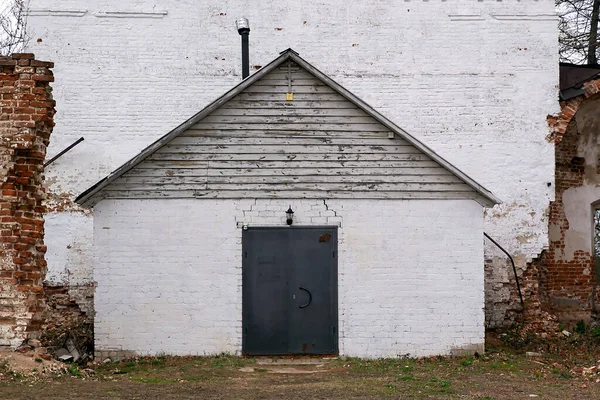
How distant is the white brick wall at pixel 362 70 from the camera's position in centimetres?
1667

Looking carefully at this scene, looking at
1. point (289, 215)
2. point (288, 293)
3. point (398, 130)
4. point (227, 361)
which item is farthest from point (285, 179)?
point (227, 361)

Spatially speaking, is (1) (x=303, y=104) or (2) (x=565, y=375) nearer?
(2) (x=565, y=375)

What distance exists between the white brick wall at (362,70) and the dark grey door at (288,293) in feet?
15.5

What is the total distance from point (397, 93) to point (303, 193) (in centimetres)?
478

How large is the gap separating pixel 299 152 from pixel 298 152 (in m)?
0.02

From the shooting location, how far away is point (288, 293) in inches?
516

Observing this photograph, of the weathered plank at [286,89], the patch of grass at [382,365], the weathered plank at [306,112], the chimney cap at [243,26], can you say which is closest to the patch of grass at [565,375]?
the patch of grass at [382,365]

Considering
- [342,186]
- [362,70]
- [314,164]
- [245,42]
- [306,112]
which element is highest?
[245,42]

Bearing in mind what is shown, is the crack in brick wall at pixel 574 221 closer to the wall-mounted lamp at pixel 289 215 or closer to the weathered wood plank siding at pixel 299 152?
the weathered wood plank siding at pixel 299 152

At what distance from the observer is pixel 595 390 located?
1067 cm

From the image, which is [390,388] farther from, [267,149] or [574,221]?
[574,221]

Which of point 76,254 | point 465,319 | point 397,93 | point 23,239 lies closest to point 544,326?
point 465,319

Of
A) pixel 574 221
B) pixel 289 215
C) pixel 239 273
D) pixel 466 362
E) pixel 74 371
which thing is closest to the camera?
pixel 74 371

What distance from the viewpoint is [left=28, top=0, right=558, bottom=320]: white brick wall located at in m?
16.7
